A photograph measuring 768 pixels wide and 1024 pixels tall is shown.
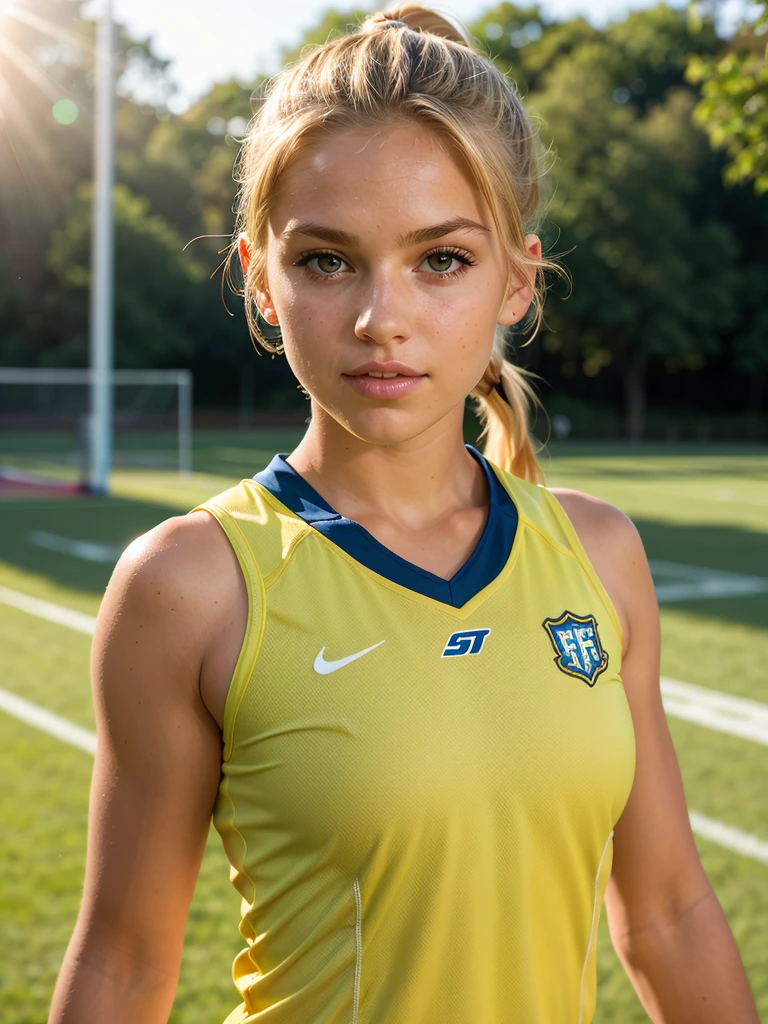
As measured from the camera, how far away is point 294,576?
139 centimetres

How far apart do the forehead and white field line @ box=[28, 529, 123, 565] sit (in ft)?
32.5

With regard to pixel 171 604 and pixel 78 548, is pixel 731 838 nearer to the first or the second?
pixel 171 604

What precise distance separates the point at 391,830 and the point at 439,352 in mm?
567

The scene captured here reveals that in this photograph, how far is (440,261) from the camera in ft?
4.63

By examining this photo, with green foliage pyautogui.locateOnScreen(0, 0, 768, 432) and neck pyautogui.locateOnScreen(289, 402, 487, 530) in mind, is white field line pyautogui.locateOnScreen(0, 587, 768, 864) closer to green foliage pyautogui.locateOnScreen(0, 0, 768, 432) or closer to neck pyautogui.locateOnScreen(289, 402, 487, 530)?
neck pyautogui.locateOnScreen(289, 402, 487, 530)

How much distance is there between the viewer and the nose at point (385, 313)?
1.35 m

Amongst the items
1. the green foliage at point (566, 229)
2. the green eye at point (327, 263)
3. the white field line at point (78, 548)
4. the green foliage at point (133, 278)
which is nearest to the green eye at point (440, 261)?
the green eye at point (327, 263)

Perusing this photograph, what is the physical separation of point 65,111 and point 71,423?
62.9ft

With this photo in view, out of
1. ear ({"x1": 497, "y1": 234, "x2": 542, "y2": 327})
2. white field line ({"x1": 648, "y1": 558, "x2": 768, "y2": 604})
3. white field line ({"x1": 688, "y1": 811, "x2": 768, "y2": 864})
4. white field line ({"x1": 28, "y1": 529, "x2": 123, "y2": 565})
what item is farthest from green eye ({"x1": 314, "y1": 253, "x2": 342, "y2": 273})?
white field line ({"x1": 28, "y1": 529, "x2": 123, "y2": 565})

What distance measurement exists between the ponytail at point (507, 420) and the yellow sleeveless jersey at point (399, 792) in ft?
1.56

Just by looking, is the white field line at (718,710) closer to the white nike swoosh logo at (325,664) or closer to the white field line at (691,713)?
the white field line at (691,713)

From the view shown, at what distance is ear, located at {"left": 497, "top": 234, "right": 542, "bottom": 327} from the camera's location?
1.57m

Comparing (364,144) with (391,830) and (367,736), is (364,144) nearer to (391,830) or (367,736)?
(367,736)

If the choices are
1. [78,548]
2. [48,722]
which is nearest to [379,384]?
[48,722]
